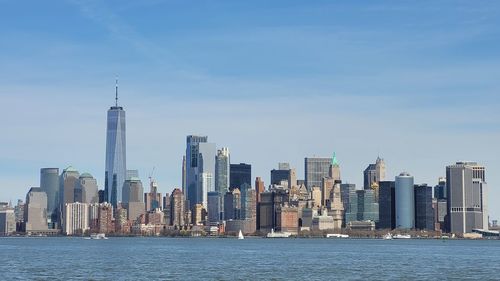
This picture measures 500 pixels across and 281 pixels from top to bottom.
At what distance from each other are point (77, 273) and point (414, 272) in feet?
125

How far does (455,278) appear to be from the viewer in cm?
10156

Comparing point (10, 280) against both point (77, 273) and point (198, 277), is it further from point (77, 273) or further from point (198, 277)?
point (198, 277)

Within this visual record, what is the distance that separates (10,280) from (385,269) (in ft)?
152

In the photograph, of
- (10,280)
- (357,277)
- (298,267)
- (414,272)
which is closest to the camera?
(10,280)

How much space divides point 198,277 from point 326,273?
15598 mm

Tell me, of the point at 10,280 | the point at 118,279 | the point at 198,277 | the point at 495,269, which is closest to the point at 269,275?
the point at 198,277

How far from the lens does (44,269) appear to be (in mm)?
112562

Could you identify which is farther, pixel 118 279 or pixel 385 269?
pixel 385 269

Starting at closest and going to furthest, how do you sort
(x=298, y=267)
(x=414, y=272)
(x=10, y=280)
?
1. (x=10, y=280)
2. (x=414, y=272)
3. (x=298, y=267)

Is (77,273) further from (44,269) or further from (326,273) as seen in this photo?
→ (326,273)

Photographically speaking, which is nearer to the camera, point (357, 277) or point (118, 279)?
point (118, 279)

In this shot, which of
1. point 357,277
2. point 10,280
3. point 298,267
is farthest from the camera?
point 298,267

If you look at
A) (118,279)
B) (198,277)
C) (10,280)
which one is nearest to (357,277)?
(198,277)

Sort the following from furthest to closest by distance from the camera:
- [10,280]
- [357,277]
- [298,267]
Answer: [298,267]
[357,277]
[10,280]
